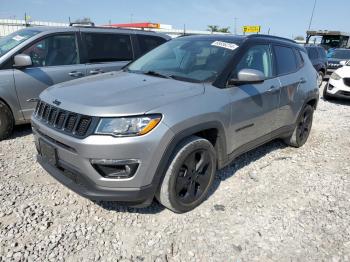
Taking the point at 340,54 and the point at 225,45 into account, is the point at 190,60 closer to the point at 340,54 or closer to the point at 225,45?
the point at 225,45

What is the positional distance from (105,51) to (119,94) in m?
3.18

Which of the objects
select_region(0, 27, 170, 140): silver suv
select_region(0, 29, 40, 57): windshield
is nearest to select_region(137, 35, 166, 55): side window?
select_region(0, 27, 170, 140): silver suv

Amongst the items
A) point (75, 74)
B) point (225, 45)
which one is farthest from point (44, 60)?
point (225, 45)

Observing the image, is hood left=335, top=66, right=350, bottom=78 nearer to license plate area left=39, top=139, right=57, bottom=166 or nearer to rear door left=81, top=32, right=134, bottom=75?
rear door left=81, top=32, right=134, bottom=75

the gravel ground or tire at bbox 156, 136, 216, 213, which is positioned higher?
tire at bbox 156, 136, 216, 213

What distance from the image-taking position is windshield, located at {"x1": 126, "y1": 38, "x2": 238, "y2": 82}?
320 cm

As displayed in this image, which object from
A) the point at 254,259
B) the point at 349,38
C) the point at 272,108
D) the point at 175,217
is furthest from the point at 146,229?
the point at 349,38

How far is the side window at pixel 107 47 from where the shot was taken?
533 centimetres

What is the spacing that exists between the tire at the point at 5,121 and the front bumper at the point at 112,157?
2.38 metres

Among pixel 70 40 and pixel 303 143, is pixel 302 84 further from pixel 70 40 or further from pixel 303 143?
pixel 70 40

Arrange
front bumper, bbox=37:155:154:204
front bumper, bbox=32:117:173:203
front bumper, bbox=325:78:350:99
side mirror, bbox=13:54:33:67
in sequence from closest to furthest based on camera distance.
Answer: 1. front bumper, bbox=32:117:173:203
2. front bumper, bbox=37:155:154:204
3. side mirror, bbox=13:54:33:67
4. front bumper, bbox=325:78:350:99

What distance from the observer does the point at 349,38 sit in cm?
1939

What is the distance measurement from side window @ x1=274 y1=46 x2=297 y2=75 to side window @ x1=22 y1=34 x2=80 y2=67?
10.7ft

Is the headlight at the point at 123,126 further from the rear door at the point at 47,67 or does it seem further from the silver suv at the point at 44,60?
the rear door at the point at 47,67
